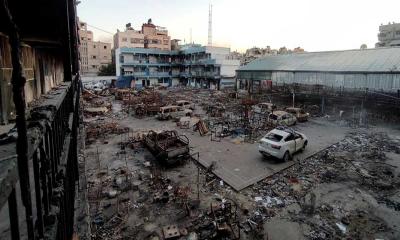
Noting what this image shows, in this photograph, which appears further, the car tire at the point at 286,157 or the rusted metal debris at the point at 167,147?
the car tire at the point at 286,157

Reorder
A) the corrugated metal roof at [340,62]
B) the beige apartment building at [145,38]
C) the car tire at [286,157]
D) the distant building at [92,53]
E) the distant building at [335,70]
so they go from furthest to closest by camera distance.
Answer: the distant building at [92,53] < the beige apartment building at [145,38] < the corrugated metal roof at [340,62] < the distant building at [335,70] < the car tire at [286,157]

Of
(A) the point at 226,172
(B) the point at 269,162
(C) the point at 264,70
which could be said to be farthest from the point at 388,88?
(A) the point at 226,172

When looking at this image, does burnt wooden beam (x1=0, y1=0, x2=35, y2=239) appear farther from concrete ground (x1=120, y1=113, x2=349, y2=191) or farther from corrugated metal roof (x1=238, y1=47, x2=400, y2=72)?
corrugated metal roof (x1=238, y1=47, x2=400, y2=72)

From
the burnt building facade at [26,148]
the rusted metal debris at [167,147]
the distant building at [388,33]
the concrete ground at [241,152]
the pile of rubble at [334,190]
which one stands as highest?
the distant building at [388,33]

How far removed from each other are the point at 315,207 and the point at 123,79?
51.1 meters

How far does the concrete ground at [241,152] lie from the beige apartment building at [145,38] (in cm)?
4973

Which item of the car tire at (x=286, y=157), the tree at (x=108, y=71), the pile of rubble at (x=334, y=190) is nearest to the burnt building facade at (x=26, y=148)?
the pile of rubble at (x=334, y=190)

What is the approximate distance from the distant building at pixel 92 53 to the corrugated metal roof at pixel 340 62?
49.3 meters

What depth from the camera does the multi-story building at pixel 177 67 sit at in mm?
53188

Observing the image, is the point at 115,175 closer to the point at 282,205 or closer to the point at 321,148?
the point at 282,205

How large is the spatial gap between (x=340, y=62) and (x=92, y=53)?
210ft

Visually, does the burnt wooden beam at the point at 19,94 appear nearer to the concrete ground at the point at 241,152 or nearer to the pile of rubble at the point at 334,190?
the pile of rubble at the point at 334,190

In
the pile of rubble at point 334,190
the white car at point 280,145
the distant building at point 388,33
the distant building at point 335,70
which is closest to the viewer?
the pile of rubble at point 334,190

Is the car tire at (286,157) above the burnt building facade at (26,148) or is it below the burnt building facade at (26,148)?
below
